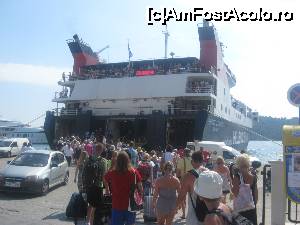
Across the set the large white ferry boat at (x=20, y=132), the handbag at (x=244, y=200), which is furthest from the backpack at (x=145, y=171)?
the large white ferry boat at (x=20, y=132)

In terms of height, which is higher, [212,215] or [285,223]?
[212,215]

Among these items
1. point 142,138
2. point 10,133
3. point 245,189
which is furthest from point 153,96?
point 10,133

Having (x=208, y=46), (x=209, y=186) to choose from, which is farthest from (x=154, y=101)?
(x=209, y=186)

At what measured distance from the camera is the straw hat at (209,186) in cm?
304

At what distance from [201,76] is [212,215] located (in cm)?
2601

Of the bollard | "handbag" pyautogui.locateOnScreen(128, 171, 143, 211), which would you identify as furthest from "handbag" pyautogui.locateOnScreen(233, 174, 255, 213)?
the bollard

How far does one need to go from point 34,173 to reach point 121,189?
20.3 ft

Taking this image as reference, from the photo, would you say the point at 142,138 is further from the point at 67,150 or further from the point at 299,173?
the point at 299,173

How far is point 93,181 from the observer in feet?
22.0

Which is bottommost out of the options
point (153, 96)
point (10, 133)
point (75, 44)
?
point (10, 133)

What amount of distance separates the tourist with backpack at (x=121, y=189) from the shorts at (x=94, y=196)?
3.19 ft

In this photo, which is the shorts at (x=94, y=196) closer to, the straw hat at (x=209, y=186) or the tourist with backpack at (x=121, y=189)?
the tourist with backpack at (x=121, y=189)

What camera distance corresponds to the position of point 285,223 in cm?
761

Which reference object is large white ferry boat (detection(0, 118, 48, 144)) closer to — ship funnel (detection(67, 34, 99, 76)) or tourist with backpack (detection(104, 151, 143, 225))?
ship funnel (detection(67, 34, 99, 76))
